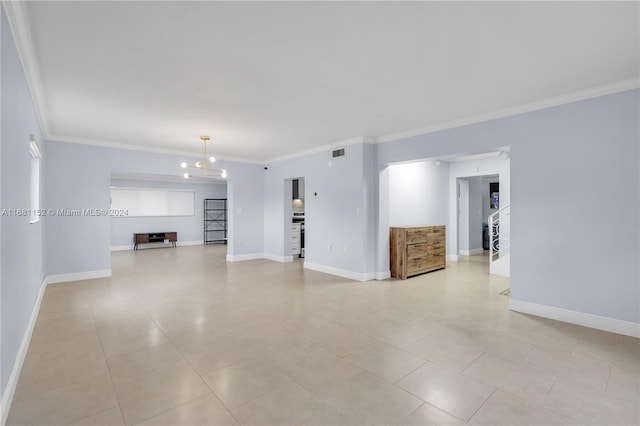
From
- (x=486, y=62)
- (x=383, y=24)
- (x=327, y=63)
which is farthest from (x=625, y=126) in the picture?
(x=327, y=63)

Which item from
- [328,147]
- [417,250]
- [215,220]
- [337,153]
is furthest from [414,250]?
[215,220]

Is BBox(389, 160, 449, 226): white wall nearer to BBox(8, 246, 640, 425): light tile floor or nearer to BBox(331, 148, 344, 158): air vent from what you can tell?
BBox(331, 148, 344, 158): air vent

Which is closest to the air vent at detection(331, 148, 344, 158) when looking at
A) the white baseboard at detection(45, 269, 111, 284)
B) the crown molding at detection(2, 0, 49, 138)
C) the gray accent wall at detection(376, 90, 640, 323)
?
the gray accent wall at detection(376, 90, 640, 323)

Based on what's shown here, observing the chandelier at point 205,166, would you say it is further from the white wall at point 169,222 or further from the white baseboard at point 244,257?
the white wall at point 169,222

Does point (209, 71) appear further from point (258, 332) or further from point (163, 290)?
point (163, 290)

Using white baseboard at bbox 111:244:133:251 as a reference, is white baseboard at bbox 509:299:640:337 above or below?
below

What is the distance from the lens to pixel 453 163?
832 centimetres

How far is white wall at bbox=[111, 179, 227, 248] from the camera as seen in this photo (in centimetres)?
1040

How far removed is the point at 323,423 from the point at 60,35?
3398 mm

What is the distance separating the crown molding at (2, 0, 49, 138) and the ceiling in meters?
0.02

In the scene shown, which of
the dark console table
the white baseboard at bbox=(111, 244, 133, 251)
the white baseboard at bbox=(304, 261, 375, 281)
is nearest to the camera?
the white baseboard at bbox=(304, 261, 375, 281)

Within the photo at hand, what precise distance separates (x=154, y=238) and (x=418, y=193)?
28.7 feet

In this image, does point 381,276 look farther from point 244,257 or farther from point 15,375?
point 15,375

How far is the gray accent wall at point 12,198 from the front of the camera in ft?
6.63
